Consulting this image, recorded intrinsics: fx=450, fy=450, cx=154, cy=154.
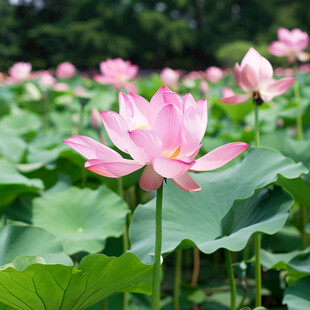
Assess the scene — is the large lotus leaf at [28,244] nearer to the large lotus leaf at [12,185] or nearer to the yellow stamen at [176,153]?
the large lotus leaf at [12,185]

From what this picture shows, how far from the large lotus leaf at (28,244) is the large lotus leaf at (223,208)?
0.46ft

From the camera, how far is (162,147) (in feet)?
1.89

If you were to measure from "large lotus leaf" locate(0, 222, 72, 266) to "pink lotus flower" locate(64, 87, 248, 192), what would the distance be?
28 cm

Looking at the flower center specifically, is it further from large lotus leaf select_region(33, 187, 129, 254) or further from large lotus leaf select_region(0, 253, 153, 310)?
large lotus leaf select_region(0, 253, 153, 310)

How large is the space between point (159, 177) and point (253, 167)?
1.39ft

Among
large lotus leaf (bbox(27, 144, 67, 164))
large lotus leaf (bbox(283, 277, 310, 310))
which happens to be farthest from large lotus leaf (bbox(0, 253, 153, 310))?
large lotus leaf (bbox(27, 144, 67, 164))

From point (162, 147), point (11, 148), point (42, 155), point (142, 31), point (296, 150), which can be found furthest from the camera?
point (142, 31)

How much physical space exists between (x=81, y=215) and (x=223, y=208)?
1.32 ft

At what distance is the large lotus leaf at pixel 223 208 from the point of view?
80cm

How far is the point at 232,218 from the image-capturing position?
84 centimetres

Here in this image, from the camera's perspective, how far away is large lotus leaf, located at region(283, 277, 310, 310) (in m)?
0.79

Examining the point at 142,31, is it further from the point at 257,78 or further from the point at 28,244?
the point at 28,244

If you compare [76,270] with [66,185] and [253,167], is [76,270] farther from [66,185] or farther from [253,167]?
[66,185]

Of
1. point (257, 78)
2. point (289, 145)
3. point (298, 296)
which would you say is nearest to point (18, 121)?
Result: point (289, 145)
